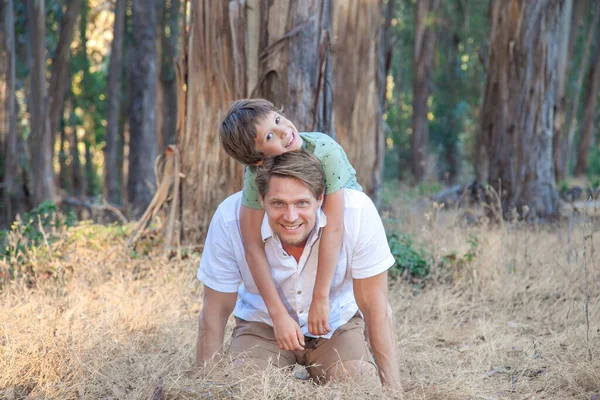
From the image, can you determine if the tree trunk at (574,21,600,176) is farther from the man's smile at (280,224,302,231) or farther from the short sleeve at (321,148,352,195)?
the man's smile at (280,224,302,231)

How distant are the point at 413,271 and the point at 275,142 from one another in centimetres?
291

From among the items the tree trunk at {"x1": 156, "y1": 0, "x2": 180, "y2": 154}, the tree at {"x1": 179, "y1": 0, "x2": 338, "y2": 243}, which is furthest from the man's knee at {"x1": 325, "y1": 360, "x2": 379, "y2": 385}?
the tree trunk at {"x1": 156, "y1": 0, "x2": 180, "y2": 154}

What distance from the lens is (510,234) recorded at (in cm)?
628

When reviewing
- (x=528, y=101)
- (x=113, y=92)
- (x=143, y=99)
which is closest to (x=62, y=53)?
(x=143, y=99)

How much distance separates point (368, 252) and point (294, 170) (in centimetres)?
56

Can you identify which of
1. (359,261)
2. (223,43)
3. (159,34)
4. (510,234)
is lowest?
(510,234)

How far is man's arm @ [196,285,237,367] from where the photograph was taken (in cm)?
354

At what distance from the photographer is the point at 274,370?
3.33m

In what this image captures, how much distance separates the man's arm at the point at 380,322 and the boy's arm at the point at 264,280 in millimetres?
358

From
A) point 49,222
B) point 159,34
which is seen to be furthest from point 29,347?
point 159,34

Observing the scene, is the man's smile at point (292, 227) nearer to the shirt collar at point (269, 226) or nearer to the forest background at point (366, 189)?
the shirt collar at point (269, 226)

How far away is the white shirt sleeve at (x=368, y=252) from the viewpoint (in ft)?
11.1

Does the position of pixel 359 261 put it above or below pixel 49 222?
above

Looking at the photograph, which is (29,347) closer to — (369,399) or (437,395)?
(369,399)
